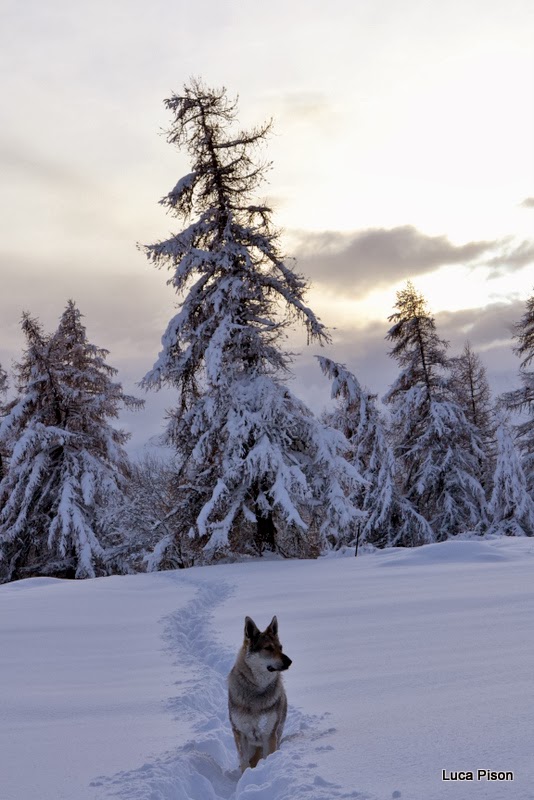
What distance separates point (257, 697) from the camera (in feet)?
16.6

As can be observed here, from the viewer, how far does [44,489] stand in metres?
24.9

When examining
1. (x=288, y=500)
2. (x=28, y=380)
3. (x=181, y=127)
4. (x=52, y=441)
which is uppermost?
(x=181, y=127)

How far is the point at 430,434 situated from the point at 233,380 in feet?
38.8

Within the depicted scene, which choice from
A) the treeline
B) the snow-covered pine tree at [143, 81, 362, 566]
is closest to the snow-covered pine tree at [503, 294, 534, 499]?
the treeline

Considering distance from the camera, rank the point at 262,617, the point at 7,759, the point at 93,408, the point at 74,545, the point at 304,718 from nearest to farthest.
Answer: the point at 7,759 < the point at 304,718 < the point at 262,617 < the point at 74,545 < the point at 93,408

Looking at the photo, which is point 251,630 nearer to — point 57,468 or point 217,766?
point 217,766

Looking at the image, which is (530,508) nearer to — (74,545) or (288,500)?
(288,500)

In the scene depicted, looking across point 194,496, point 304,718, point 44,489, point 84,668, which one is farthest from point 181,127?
point 304,718

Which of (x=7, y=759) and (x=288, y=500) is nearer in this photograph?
(x=7, y=759)

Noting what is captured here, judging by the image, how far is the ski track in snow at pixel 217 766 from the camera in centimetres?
368

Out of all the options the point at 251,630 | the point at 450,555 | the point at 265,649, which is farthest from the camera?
the point at 450,555

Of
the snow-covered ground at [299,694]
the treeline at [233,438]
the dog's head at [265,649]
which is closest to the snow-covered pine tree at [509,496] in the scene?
the treeline at [233,438]

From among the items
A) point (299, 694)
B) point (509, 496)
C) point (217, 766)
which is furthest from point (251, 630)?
point (509, 496)

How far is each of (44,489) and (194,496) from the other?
8.53m
